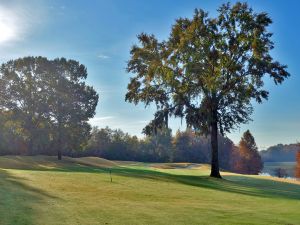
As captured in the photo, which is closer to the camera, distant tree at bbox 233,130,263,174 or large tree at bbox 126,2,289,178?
large tree at bbox 126,2,289,178

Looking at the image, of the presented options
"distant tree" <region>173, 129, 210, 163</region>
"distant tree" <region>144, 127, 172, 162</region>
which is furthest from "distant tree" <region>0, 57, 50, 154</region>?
"distant tree" <region>173, 129, 210, 163</region>

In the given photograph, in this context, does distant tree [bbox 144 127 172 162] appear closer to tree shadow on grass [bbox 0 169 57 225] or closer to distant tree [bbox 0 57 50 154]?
distant tree [bbox 0 57 50 154]

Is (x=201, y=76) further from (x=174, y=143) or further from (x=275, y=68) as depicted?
(x=174, y=143)

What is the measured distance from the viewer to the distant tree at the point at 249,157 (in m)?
95.6

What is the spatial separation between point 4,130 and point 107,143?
3676 centimetres

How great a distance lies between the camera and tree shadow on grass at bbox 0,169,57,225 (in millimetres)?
11156

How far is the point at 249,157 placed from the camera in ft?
315

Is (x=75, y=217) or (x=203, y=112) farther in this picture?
(x=203, y=112)

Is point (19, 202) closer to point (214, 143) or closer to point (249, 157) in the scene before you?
point (214, 143)

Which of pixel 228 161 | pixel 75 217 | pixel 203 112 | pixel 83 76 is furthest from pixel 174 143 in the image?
pixel 75 217

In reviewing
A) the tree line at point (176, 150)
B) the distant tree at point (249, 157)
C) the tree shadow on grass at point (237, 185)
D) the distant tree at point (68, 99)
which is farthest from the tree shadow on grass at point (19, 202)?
the distant tree at point (249, 157)

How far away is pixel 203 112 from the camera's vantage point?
3669 cm

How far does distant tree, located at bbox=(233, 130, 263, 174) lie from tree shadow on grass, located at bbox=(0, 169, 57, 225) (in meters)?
82.1

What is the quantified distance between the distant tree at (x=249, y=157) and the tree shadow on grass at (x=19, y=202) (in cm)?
8211
